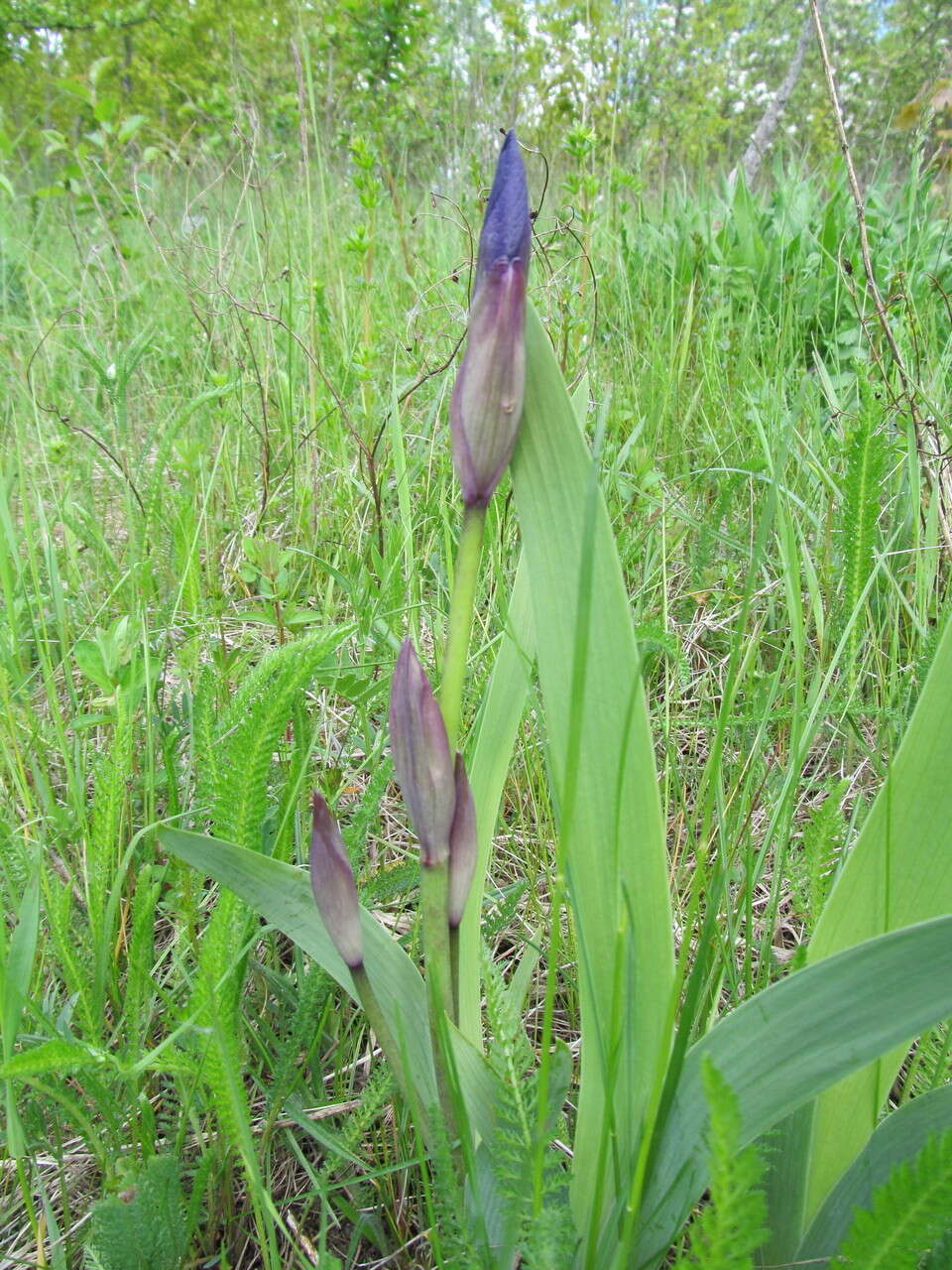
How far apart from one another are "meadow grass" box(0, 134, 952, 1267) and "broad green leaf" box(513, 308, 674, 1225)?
0.04 metres

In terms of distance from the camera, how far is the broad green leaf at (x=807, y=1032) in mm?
426

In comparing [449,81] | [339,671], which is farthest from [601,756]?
[449,81]

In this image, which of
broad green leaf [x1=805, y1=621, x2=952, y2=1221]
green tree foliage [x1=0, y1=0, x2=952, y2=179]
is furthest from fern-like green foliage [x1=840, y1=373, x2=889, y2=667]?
green tree foliage [x1=0, y1=0, x2=952, y2=179]

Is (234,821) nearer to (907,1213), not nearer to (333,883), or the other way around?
(333,883)

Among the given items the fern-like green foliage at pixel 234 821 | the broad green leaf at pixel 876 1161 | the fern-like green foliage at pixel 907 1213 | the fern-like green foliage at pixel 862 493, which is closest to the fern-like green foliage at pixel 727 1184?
the fern-like green foliage at pixel 907 1213

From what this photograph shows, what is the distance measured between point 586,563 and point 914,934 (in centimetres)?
24

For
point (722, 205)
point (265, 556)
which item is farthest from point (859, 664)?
point (722, 205)

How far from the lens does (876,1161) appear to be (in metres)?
0.54

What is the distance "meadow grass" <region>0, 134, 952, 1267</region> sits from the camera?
676 millimetres

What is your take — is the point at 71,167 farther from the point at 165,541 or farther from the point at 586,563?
the point at 586,563

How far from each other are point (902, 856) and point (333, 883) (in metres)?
0.33

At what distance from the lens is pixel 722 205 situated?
3.00 metres

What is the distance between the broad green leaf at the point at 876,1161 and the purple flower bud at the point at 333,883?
333 millimetres

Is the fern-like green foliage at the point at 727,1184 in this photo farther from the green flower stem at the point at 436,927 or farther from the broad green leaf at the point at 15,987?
the broad green leaf at the point at 15,987
